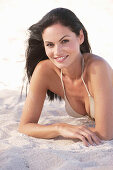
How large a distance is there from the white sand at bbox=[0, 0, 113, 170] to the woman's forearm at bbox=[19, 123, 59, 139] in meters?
0.06

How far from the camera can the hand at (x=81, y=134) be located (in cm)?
245

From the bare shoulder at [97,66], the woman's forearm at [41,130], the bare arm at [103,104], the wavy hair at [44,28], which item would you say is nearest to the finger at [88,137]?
the bare arm at [103,104]

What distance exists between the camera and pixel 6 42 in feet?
27.1

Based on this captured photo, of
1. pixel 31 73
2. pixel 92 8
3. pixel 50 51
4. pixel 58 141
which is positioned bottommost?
pixel 58 141

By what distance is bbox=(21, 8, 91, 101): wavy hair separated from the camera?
268 centimetres

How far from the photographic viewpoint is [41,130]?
9.00 feet

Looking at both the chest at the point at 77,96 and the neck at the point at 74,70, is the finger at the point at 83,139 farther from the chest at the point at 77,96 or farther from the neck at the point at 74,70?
the neck at the point at 74,70

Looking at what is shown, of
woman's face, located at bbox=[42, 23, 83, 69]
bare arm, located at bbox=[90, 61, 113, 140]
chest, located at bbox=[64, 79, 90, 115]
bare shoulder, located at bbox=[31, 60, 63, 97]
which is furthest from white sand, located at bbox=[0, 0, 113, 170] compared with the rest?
woman's face, located at bbox=[42, 23, 83, 69]

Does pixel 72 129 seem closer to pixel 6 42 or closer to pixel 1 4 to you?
pixel 6 42

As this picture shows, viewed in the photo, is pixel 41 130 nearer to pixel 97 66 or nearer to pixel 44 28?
pixel 97 66

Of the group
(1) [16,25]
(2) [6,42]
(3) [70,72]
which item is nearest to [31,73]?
(3) [70,72]

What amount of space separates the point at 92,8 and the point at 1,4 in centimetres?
340

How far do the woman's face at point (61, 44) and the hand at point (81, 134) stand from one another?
0.54m

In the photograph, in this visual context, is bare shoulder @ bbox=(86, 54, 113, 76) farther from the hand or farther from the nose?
the hand
